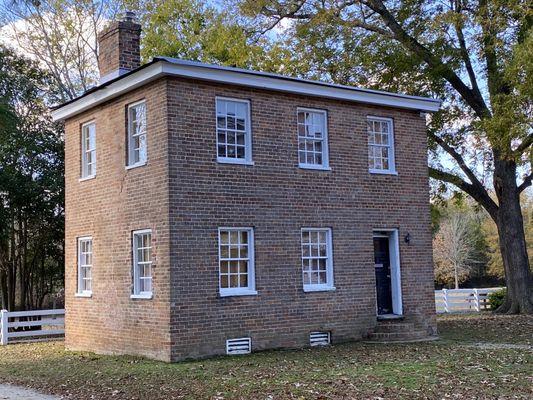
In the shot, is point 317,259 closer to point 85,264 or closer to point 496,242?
point 85,264

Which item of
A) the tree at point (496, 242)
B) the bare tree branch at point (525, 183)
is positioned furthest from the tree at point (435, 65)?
the tree at point (496, 242)

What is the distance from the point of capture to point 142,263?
16.1m

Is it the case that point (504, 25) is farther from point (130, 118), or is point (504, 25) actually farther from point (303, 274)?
point (130, 118)

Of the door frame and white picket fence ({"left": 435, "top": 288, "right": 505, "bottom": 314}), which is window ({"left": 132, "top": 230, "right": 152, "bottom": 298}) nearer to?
the door frame

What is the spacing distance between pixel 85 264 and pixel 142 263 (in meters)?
3.09

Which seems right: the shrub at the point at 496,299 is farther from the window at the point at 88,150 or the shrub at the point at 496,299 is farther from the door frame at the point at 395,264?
the window at the point at 88,150

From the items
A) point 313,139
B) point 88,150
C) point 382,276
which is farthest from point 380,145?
point 88,150

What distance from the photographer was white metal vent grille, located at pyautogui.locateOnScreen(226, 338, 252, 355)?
15.4 m

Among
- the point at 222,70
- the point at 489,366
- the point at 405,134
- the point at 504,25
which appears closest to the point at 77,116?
the point at 222,70

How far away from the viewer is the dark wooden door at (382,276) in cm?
1864

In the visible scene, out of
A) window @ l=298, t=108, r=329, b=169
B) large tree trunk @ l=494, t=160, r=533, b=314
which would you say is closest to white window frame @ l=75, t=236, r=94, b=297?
window @ l=298, t=108, r=329, b=169

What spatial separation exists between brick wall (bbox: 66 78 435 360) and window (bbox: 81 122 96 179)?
0.90ft

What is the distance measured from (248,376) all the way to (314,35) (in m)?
16.8

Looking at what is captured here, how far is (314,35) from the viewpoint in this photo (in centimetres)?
2595
